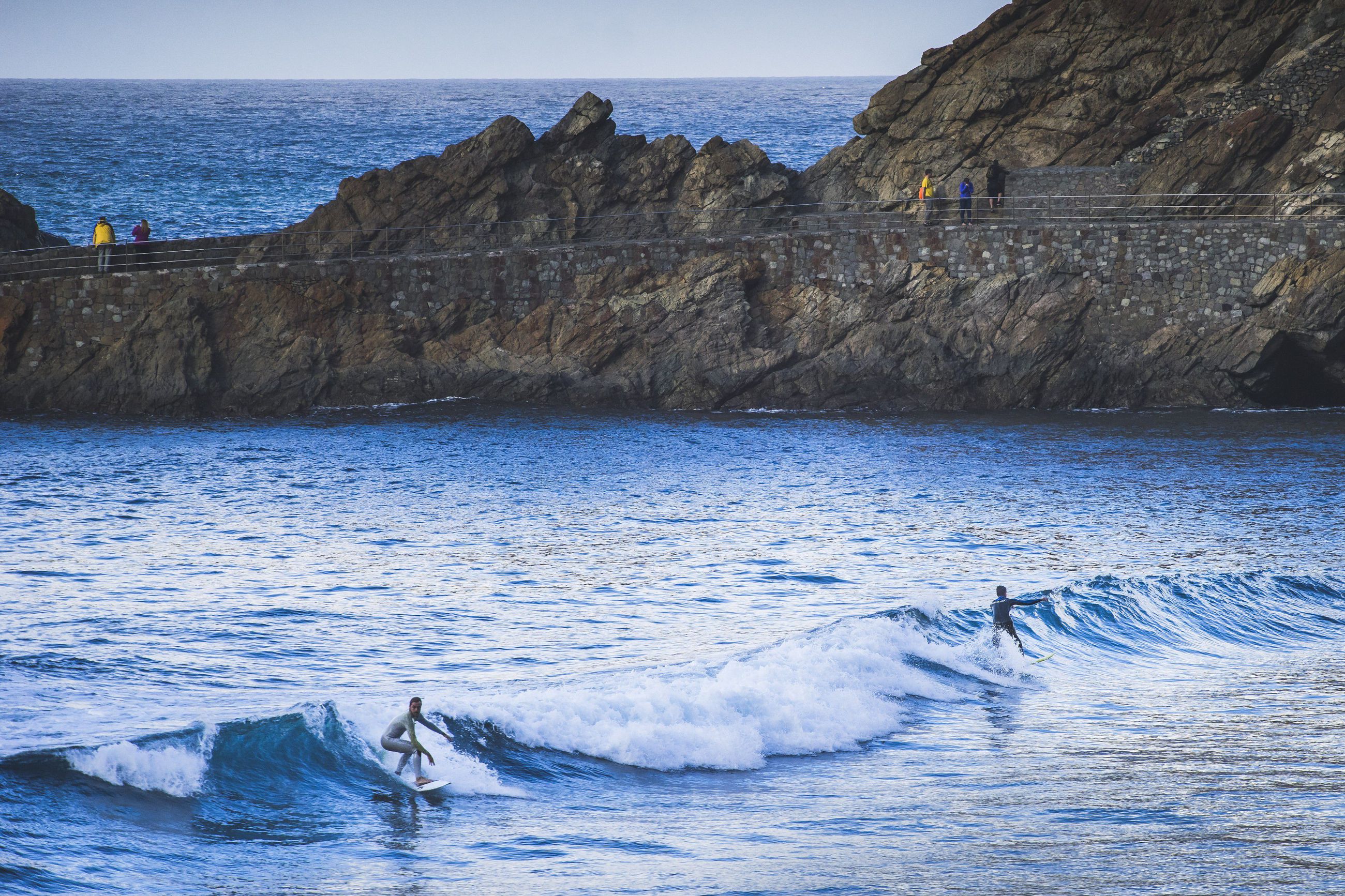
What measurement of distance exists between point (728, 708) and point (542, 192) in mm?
26207

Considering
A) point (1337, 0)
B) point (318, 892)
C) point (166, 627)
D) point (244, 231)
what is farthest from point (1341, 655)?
point (244, 231)

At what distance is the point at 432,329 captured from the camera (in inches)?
1423

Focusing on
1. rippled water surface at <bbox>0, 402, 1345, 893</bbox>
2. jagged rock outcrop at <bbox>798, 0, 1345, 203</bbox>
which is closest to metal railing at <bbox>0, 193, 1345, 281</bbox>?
jagged rock outcrop at <bbox>798, 0, 1345, 203</bbox>

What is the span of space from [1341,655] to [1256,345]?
56.0ft

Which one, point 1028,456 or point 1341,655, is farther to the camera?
point 1028,456

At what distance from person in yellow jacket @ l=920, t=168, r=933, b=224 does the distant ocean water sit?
36.9 meters

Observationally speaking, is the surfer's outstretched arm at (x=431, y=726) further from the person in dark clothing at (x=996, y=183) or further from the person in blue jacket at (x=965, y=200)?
the person in dark clothing at (x=996, y=183)

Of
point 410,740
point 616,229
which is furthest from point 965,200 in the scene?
point 410,740

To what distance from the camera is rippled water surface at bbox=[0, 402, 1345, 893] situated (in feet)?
34.7

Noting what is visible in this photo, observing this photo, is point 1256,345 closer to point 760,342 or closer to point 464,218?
point 760,342

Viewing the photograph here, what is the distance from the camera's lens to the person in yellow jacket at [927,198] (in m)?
35.5

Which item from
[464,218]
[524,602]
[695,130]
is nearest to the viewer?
[524,602]

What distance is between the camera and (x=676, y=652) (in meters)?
16.4

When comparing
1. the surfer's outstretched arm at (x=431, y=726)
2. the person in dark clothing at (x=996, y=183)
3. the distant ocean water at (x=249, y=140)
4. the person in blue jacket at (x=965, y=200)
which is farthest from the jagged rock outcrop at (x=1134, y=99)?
the distant ocean water at (x=249, y=140)
